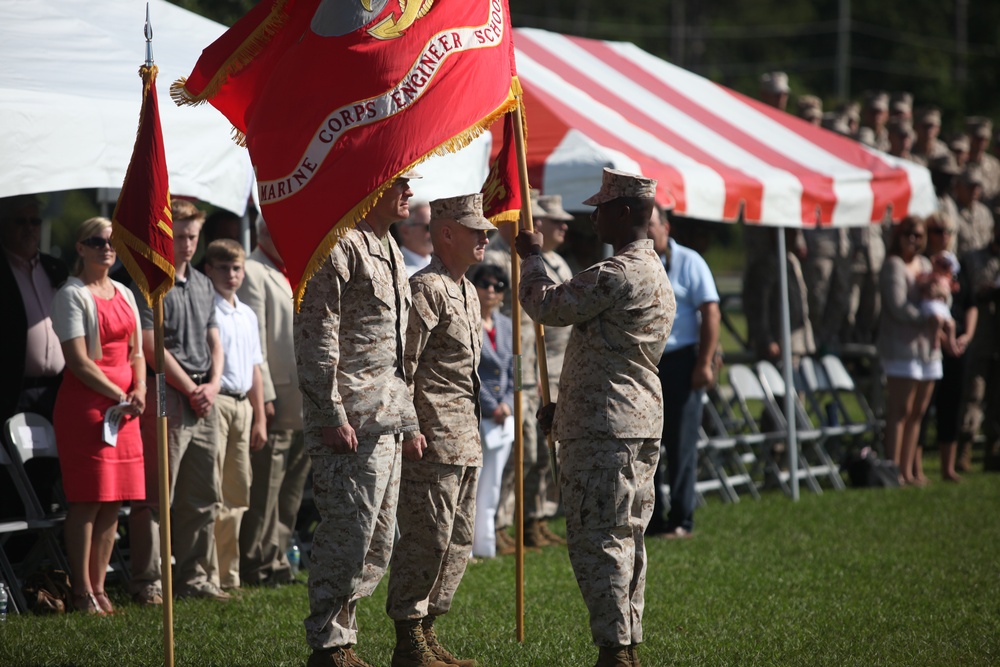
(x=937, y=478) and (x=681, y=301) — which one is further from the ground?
(x=681, y=301)

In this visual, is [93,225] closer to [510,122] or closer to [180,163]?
[180,163]

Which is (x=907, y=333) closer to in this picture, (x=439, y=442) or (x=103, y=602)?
(x=439, y=442)

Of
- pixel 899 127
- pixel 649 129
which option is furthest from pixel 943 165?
pixel 649 129

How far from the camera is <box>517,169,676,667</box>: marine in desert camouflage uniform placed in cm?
570

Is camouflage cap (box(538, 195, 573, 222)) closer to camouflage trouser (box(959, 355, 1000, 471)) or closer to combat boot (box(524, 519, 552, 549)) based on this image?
combat boot (box(524, 519, 552, 549))

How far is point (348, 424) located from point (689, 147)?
6332mm

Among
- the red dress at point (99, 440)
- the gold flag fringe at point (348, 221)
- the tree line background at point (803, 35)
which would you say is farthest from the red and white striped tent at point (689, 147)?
the tree line background at point (803, 35)

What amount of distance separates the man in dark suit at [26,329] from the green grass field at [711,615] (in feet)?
4.27

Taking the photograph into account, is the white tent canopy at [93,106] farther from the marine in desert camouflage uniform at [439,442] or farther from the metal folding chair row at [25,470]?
the marine in desert camouflage uniform at [439,442]

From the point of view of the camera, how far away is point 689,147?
36.7ft

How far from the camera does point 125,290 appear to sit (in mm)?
7484

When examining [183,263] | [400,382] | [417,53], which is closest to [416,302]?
[400,382]

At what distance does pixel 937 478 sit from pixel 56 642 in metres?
9.34

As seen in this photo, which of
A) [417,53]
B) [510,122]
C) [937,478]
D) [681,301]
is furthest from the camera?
[937,478]
